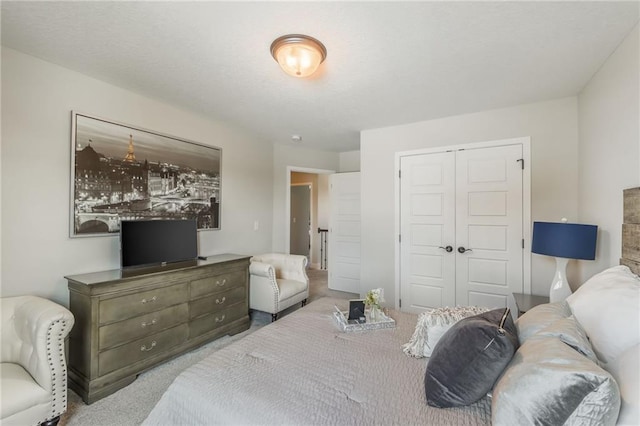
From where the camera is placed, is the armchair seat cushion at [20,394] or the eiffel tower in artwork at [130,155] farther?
the eiffel tower in artwork at [130,155]

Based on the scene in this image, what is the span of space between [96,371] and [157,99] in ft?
8.10

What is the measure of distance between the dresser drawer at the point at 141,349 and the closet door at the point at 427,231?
260 centimetres

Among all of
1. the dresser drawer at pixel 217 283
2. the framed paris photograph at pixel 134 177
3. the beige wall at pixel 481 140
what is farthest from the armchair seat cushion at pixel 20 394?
the beige wall at pixel 481 140

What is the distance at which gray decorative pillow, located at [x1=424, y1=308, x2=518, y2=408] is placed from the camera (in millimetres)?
1071

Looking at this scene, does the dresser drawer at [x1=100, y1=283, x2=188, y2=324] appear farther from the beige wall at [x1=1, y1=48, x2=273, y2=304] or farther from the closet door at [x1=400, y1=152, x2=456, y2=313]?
the closet door at [x1=400, y1=152, x2=456, y2=313]

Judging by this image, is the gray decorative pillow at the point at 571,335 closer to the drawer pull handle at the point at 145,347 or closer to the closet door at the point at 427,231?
the closet door at the point at 427,231

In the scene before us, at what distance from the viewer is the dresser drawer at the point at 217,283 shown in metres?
2.70

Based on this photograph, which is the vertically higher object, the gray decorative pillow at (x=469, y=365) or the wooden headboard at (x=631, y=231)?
the wooden headboard at (x=631, y=231)

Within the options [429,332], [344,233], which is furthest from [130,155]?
[344,233]

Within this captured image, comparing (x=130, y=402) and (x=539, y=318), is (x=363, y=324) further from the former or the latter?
(x=130, y=402)

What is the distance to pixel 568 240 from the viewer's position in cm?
211

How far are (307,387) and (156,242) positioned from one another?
2152 mm

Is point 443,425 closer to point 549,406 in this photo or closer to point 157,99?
point 549,406

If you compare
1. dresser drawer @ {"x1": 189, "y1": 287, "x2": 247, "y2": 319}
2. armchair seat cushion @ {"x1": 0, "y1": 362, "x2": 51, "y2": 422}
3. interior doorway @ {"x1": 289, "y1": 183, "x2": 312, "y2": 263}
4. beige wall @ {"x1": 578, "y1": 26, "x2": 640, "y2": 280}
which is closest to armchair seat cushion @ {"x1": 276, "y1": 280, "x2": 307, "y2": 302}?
dresser drawer @ {"x1": 189, "y1": 287, "x2": 247, "y2": 319}
